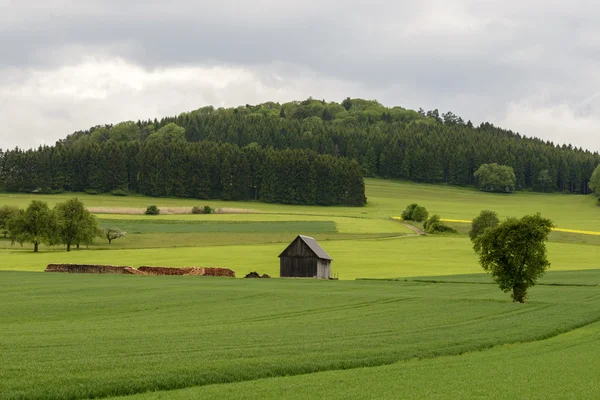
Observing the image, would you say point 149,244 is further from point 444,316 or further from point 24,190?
point 24,190

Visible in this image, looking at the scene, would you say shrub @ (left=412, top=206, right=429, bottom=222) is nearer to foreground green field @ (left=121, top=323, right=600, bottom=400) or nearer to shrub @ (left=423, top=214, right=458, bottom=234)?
shrub @ (left=423, top=214, right=458, bottom=234)

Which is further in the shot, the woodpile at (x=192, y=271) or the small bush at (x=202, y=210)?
the small bush at (x=202, y=210)

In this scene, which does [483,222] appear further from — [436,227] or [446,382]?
[446,382]

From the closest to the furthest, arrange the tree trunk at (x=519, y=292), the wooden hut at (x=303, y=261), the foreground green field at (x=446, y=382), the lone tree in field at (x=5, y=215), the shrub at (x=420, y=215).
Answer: the foreground green field at (x=446, y=382) → the tree trunk at (x=519, y=292) → the wooden hut at (x=303, y=261) → the lone tree in field at (x=5, y=215) → the shrub at (x=420, y=215)

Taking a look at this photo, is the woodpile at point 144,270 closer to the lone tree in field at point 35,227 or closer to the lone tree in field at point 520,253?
the lone tree in field at point 35,227

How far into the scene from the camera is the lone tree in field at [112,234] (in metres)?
95.5

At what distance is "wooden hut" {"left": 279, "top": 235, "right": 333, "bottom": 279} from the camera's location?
71.6m

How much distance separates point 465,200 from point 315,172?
38.7 metres

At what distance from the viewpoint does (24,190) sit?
540 ft

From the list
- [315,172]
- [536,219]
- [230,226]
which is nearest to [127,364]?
[536,219]

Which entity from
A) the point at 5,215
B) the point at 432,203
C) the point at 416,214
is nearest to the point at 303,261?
the point at 5,215

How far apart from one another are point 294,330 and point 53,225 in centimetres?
6775

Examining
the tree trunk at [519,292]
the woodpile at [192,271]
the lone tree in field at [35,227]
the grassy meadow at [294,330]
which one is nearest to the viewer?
the grassy meadow at [294,330]

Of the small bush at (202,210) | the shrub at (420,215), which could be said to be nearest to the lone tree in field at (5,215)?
the small bush at (202,210)
